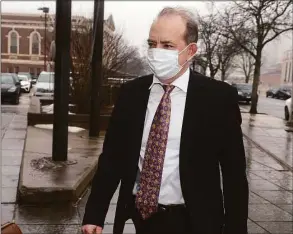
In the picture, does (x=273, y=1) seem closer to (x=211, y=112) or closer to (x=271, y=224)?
(x=271, y=224)

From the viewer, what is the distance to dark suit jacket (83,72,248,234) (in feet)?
7.36

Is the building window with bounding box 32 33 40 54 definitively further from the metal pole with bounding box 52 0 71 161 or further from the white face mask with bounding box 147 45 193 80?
the white face mask with bounding box 147 45 193 80

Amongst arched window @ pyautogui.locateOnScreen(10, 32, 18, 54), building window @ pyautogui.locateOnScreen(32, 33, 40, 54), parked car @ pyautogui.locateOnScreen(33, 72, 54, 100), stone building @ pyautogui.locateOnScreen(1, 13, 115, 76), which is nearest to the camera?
parked car @ pyautogui.locateOnScreen(33, 72, 54, 100)

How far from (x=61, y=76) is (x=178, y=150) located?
496 cm

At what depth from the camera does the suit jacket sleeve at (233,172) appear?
227 cm

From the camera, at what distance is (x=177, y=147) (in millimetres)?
2266

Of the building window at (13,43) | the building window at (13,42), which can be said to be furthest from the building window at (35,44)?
the building window at (13,43)

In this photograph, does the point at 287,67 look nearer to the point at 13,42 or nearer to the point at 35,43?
the point at 35,43

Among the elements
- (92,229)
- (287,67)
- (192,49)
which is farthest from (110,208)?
(287,67)

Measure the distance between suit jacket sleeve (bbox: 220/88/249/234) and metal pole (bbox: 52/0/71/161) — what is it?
496cm

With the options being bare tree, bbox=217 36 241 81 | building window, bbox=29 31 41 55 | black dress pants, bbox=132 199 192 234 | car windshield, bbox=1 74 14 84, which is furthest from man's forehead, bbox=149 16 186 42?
building window, bbox=29 31 41 55

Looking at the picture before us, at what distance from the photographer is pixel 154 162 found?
2.24 m

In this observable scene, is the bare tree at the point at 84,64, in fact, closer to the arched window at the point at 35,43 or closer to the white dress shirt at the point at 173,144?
the white dress shirt at the point at 173,144

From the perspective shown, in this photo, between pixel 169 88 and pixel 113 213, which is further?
pixel 113 213
